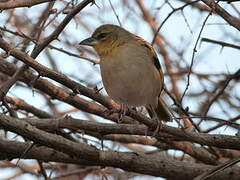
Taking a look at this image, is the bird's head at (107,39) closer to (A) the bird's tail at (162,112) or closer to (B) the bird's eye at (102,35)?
(B) the bird's eye at (102,35)

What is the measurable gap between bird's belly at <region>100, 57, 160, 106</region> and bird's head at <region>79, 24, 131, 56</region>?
0.26 meters

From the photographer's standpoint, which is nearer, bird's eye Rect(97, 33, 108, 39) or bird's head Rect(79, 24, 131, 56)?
bird's head Rect(79, 24, 131, 56)

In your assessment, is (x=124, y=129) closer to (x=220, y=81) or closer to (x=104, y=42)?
(x=104, y=42)

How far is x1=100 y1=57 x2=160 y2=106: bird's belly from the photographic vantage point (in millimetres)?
5020

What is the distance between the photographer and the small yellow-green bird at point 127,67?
16.5 feet

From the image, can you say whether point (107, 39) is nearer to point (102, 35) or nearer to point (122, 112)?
point (102, 35)

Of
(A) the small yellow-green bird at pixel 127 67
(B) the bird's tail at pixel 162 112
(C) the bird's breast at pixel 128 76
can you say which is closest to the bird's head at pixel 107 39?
(A) the small yellow-green bird at pixel 127 67

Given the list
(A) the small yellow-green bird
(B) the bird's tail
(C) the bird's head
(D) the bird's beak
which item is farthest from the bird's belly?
(B) the bird's tail

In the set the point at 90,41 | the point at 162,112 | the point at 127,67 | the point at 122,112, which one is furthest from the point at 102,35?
the point at 122,112

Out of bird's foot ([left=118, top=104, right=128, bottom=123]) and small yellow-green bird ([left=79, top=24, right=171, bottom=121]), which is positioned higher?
small yellow-green bird ([left=79, top=24, right=171, bottom=121])

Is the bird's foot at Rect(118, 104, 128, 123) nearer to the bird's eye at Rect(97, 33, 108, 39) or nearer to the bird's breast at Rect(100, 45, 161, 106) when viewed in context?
the bird's breast at Rect(100, 45, 161, 106)

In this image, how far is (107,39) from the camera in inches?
214

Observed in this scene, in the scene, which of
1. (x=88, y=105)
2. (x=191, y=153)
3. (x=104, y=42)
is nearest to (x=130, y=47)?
(x=104, y=42)

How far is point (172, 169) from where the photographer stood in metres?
4.36
